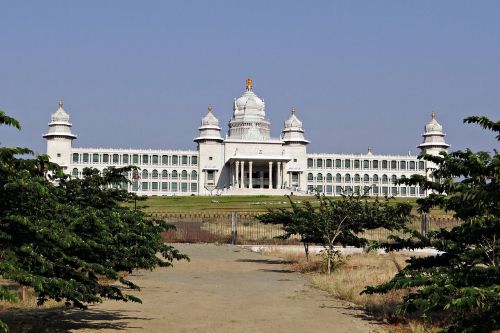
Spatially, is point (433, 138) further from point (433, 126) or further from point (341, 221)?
point (341, 221)

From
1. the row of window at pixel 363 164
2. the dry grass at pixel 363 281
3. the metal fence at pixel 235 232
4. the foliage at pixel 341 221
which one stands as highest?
the row of window at pixel 363 164

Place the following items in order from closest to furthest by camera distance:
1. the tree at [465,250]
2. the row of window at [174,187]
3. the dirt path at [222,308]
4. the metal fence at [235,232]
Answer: the tree at [465,250] → the dirt path at [222,308] → the metal fence at [235,232] → the row of window at [174,187]

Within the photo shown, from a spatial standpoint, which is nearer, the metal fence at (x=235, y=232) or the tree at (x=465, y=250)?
the tree at (x=465, y=250)

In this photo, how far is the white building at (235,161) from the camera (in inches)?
5012

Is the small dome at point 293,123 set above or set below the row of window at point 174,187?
above

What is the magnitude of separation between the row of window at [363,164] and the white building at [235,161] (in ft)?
0.66

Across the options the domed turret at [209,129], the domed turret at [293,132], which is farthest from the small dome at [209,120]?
the domed turret at [293,132]

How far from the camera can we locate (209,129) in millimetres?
130750

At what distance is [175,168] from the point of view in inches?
5153

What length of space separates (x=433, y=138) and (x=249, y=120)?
37.2 m

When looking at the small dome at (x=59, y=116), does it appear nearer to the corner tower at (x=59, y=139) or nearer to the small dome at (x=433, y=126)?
the corner tower at (x=59, y=139)

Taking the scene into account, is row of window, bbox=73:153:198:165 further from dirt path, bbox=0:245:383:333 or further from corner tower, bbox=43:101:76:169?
dirt path, bbox=0:245:383:333

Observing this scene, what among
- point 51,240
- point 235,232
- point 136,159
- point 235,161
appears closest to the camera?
point 51,240

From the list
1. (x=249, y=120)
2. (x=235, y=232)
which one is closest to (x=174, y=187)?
(x=249, y=120)
